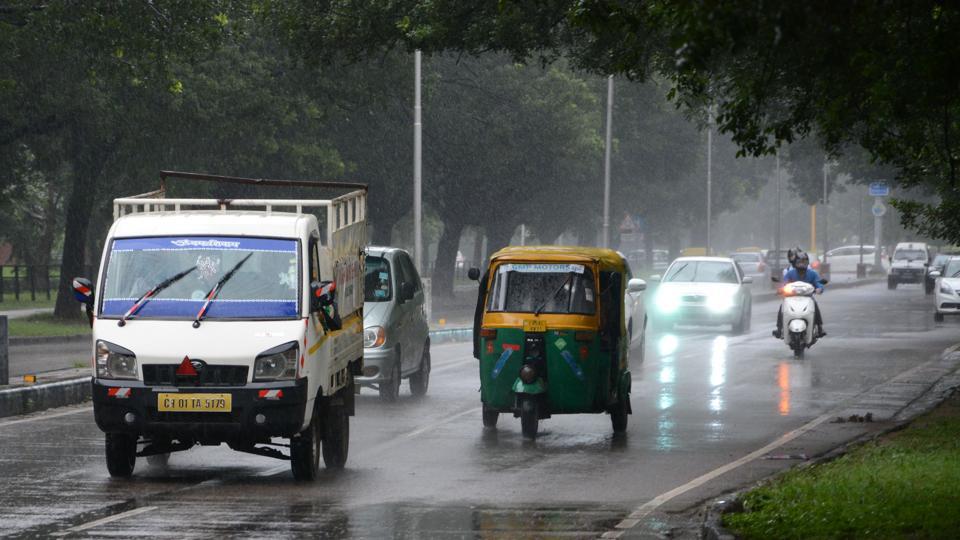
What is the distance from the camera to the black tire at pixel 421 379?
2153 centimetres

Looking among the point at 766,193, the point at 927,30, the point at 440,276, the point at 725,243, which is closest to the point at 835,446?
the point at 927,30

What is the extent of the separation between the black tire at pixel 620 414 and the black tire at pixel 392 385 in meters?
4.19

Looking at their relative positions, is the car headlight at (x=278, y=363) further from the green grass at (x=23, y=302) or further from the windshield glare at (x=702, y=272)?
the green grass at (x=23, y=302)

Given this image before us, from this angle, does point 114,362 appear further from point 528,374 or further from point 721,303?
point 721,303

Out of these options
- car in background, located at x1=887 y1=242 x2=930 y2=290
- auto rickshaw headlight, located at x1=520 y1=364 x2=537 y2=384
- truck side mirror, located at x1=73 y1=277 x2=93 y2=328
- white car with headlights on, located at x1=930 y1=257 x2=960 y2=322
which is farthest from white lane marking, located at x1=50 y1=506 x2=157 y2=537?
car in background, located at x1=887 y1=242 x2=930 y2=290

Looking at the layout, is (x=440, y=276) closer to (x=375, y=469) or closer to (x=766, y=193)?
(x=375, y=469)

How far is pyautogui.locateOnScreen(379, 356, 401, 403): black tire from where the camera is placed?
20.2m

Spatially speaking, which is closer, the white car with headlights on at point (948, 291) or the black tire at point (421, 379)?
the black tire at point (421, 379)

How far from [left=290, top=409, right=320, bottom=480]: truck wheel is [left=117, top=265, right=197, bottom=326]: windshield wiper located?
5.15 feet

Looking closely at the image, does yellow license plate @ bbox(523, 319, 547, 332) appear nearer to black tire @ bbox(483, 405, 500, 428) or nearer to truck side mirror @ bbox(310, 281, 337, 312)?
black tire @ bbox(483, 405, 500, 428)

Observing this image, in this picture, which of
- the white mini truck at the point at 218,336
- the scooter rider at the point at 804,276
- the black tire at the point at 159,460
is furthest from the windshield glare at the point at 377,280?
the scooter rider at the point at 804,276

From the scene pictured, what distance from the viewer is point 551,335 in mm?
16016

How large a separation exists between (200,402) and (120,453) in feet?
3.63

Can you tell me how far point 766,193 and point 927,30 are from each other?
154 m
